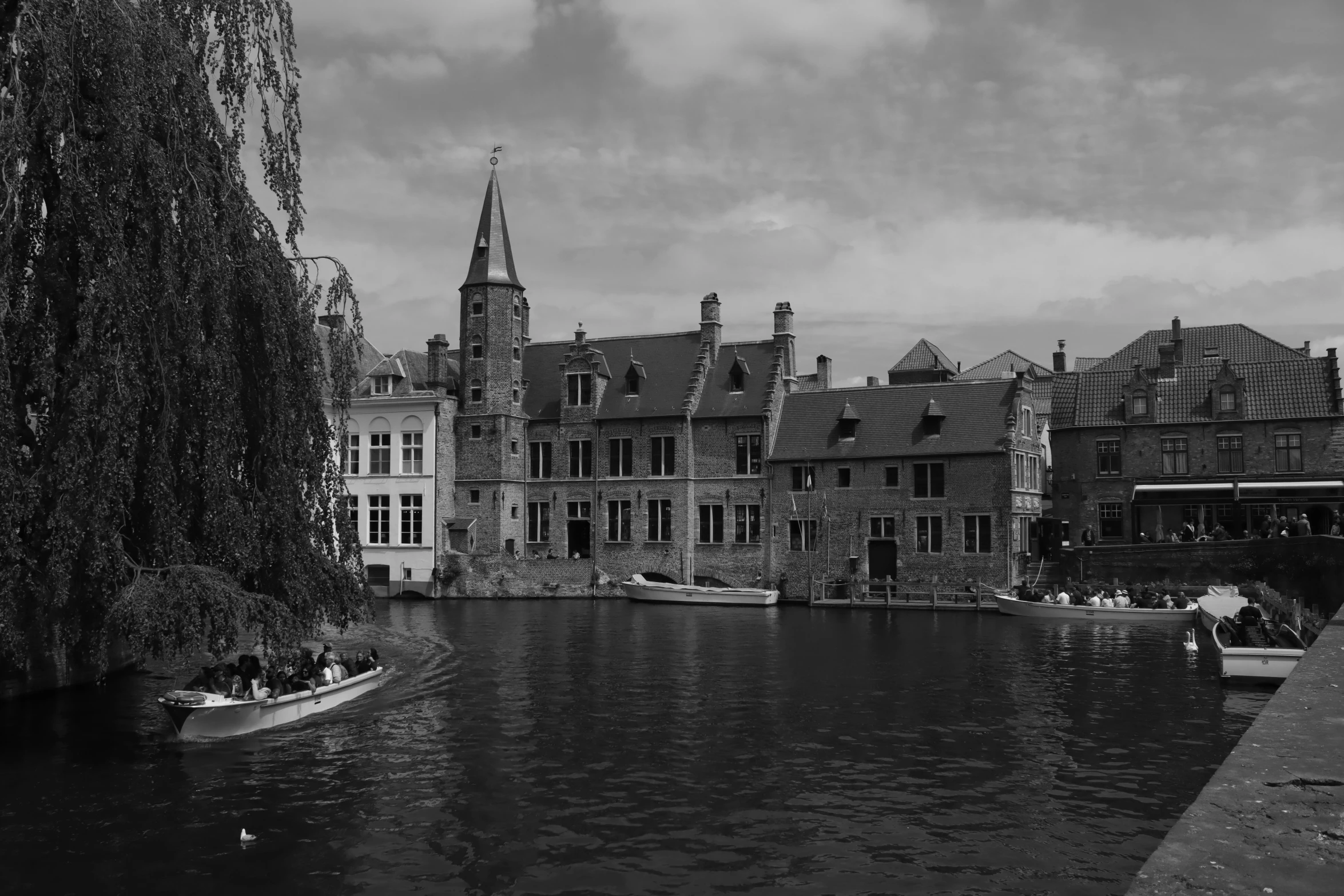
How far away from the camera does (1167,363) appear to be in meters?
49.8

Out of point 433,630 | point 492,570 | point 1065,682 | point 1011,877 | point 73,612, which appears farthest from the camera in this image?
point 492,570

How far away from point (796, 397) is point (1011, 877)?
38307mm

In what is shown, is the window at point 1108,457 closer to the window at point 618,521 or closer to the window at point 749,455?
the window at point 749,455

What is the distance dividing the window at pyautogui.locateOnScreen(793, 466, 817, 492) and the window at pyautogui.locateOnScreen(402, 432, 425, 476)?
1779 centimetres

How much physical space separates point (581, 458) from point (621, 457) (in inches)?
85.1

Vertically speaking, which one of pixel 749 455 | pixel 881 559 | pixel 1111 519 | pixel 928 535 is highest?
pixel 749 455

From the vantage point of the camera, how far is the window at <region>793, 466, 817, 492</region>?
46.7m

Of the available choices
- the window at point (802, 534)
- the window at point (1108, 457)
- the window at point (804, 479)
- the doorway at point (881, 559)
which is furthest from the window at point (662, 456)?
the window at point (1108, 457)

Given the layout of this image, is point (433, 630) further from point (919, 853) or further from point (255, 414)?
point (919, 853)

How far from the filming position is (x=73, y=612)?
1609 cm

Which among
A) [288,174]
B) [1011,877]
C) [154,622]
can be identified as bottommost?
[1011,877]

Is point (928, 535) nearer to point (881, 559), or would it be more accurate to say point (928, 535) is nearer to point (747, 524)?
point (881, 559)

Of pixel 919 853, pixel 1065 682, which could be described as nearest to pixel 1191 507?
pixel 1065 682

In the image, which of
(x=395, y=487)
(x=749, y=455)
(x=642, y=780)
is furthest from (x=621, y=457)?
(x=642, y=780)
